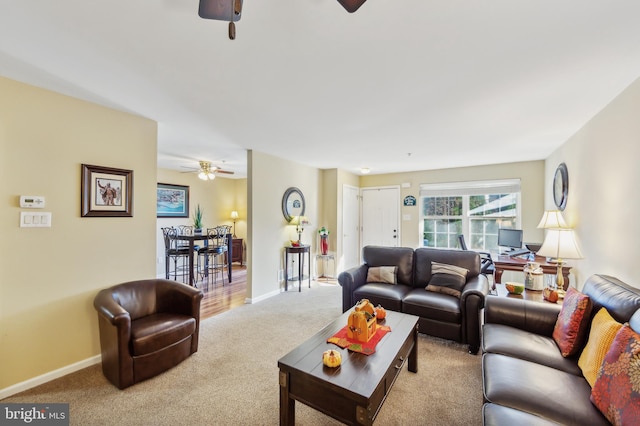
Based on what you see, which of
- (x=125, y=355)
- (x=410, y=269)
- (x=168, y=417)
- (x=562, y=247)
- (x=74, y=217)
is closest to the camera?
(x=168, y=417)

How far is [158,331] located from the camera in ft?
7.23

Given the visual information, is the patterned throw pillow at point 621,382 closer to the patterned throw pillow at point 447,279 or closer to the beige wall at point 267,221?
the patterned throw pillow at point 447,279

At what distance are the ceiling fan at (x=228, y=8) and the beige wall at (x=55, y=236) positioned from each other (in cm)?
203

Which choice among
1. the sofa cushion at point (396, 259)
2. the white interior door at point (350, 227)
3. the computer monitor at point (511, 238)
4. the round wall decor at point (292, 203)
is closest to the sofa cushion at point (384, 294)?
the sofa cushion at point (396, 259)

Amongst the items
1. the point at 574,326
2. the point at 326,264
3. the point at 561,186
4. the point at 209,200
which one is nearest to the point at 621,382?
the point at 574,326

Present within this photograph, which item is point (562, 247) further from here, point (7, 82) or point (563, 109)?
point (7, 82)

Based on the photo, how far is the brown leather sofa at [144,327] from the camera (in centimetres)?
202

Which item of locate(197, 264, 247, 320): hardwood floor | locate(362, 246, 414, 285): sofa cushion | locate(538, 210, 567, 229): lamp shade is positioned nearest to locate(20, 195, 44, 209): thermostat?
locate(197, 264, 247, 320): hardwood floor

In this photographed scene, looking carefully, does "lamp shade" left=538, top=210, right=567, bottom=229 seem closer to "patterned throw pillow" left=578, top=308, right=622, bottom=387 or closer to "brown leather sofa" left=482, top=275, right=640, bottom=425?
"brown leather sofa" left=482, top=275, right=640, bottom=425

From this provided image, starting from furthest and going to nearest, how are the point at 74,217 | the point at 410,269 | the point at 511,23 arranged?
1. the point at 410,269
2. the point at 74,217
3. the point at 511,23

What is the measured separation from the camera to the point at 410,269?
3545mm

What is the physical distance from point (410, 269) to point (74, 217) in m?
3.66

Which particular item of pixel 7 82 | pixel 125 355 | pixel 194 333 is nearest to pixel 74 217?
pixel 7 82

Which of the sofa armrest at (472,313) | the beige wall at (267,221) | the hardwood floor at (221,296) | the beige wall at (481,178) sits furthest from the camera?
the beige wall at (481,178)
